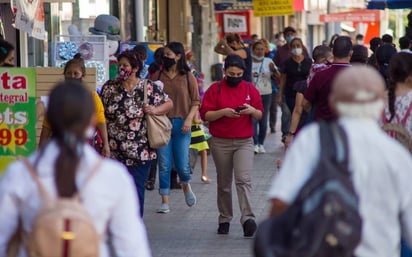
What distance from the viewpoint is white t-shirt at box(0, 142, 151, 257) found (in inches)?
180

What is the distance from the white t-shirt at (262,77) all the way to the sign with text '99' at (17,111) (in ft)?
33.4

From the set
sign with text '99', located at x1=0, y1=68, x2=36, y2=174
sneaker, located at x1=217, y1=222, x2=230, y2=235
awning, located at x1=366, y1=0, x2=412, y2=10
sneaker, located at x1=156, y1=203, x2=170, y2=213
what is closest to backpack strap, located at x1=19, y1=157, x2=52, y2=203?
sign with text '99', located at x1=0, y1=68, x2=36, y2=174

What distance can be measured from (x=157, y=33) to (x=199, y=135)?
28.4 feet

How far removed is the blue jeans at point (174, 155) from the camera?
1236 cm

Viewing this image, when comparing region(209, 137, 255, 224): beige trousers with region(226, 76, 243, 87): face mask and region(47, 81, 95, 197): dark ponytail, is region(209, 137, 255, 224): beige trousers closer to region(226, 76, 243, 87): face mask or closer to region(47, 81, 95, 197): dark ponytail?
region(226, 76, 243, 87): face mask

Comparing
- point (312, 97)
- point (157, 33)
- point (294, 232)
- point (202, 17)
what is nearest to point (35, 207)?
point (294, 232)

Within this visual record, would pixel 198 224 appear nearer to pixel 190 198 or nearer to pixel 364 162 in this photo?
pixel 190 198

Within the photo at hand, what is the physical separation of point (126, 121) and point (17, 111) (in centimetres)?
153

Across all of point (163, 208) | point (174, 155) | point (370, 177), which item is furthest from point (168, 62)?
point (370, 177)

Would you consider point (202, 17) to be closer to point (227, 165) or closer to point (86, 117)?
point (227, 165)

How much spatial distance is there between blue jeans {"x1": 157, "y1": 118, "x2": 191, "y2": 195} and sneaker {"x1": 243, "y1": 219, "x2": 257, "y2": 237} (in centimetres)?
171

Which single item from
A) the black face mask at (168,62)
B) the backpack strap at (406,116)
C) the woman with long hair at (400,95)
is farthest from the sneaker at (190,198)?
the backpack strap at (406,116)

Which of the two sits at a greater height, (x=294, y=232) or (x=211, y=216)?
(x=294, y=232)

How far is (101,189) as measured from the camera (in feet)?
15.1
